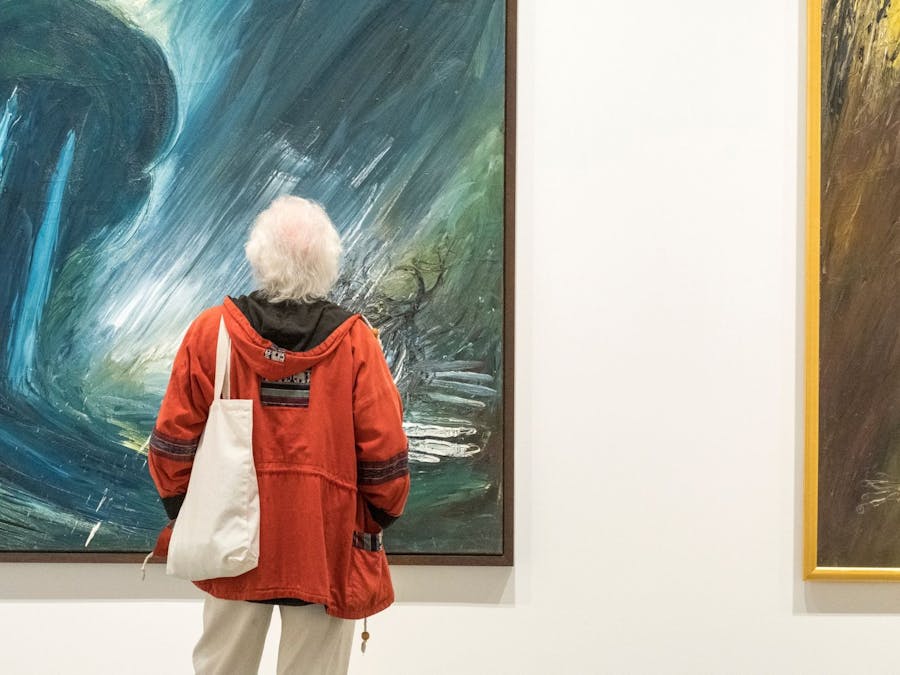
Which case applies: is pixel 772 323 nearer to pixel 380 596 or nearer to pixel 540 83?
pixel 540 83

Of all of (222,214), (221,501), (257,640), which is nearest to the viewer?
(221,501)

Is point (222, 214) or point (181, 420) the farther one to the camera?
point (222, 214)

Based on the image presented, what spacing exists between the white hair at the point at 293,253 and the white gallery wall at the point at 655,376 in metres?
0.83

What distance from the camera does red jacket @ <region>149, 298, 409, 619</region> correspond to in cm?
178

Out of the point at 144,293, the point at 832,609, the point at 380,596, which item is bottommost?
the point at 832,609

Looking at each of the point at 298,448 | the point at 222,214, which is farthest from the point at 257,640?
the point at 222,214

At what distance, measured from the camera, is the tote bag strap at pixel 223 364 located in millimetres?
1778

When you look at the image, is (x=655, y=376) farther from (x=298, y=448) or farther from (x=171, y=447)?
(x=171, y=447)

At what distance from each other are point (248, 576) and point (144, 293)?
1030 millimetres

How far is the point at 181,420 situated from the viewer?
5.87 feet

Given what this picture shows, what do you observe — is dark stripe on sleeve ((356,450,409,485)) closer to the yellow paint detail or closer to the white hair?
the white hair

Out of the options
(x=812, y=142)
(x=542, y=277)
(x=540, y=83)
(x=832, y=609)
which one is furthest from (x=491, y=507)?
(x=812, y=142)

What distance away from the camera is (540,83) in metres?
2.55

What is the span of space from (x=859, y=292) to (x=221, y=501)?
6.24 ft
